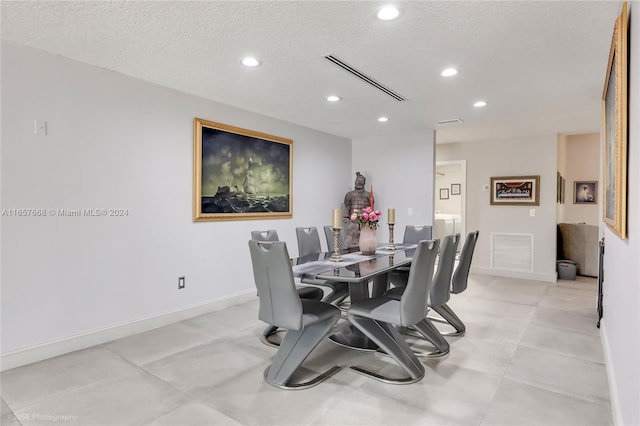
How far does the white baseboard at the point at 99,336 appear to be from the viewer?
262 cm

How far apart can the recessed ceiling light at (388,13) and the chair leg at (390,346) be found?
1928 mm

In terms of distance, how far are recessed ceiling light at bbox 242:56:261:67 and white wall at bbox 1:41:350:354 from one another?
1.12m

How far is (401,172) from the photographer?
222 inches

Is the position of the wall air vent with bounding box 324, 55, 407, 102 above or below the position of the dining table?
above

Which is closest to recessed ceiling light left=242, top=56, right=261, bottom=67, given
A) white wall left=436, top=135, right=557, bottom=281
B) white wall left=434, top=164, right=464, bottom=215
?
white wall left=436, top=135, right=557, bottom=281

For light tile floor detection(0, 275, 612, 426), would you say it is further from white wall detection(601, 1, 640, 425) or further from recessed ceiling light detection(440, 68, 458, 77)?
recessed ceiling light detection(440, 68, 458, 77)

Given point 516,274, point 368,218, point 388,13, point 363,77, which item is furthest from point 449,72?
point 516,274

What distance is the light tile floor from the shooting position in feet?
6.55

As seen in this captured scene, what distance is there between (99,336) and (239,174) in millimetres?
2115

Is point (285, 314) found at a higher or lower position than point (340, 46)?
lower

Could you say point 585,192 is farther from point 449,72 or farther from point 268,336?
point 268,336

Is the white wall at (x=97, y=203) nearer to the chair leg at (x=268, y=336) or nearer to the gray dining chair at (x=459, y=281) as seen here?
the chair leg at (x=268, y=336)

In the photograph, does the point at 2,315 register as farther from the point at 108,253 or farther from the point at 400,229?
the point at 400,229

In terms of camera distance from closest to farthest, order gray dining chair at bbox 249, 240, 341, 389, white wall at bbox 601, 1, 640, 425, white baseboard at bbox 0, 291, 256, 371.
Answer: white wall at bbox 601, 1, 640, 425 < gray dining chair at bbox 249, 240, 341, 389 < white baseboard at bbox 0, 291, 256, 371
